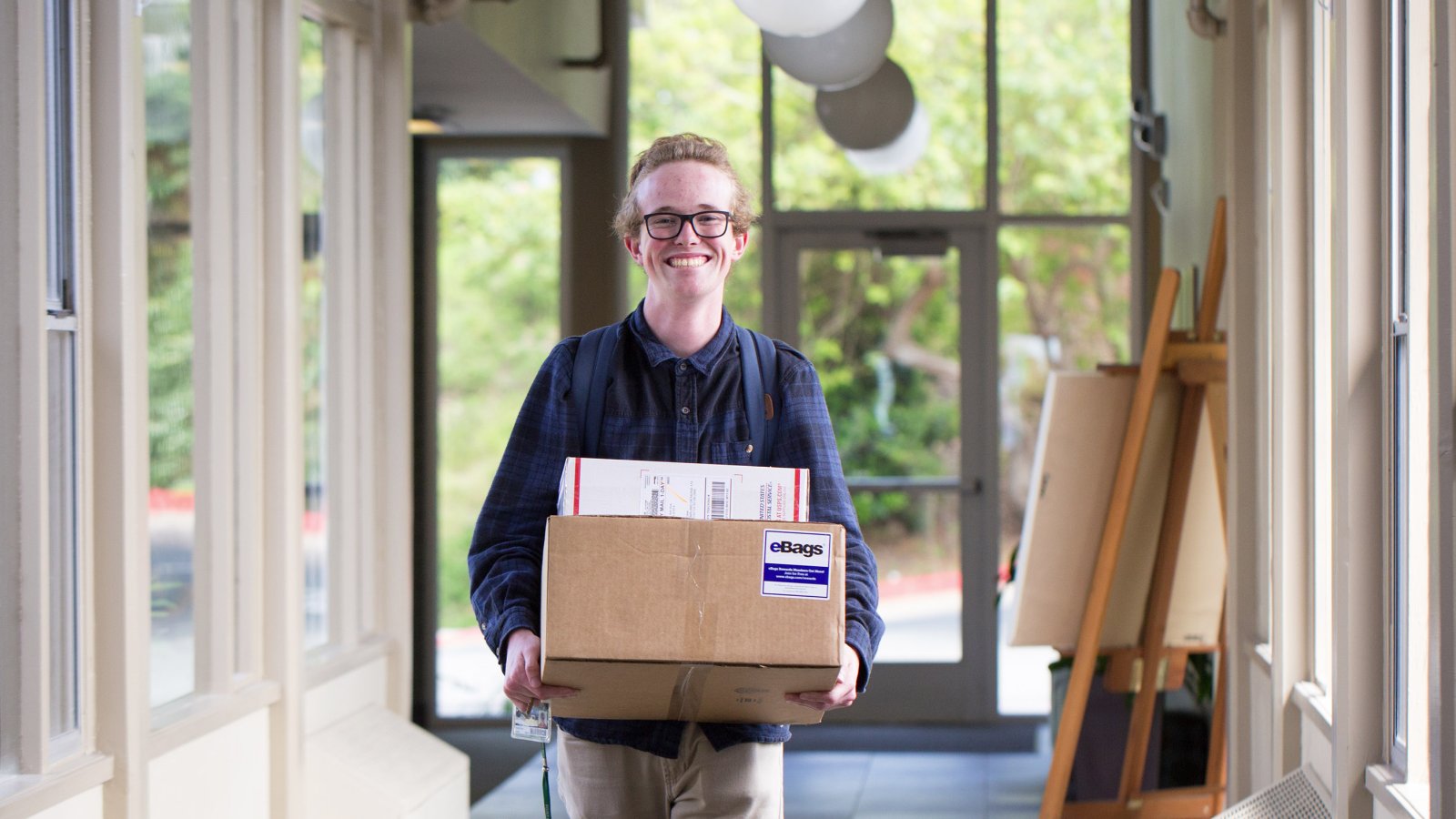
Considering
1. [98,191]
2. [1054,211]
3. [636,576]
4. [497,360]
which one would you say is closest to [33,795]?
[98,191]

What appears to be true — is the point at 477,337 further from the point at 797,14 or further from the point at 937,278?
the point at 797,14

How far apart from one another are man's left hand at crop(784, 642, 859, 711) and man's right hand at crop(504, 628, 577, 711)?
275 millimetres

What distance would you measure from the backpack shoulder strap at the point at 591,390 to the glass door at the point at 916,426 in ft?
15.4

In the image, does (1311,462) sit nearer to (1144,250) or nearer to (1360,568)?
(1360,568)

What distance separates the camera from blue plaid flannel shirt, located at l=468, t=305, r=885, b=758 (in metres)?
1.89

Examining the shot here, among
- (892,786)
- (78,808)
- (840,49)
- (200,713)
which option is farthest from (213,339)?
(892,786)

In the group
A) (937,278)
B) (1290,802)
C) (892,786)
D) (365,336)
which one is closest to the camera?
(1290,802)

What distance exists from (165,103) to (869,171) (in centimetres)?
376

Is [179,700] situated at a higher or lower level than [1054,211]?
lower

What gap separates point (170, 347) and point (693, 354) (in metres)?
1.72

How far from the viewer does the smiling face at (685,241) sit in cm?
189

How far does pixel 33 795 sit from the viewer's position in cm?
240

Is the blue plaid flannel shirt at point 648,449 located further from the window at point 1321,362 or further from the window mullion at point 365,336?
the window mullion at point 365,336

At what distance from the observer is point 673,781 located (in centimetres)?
195
